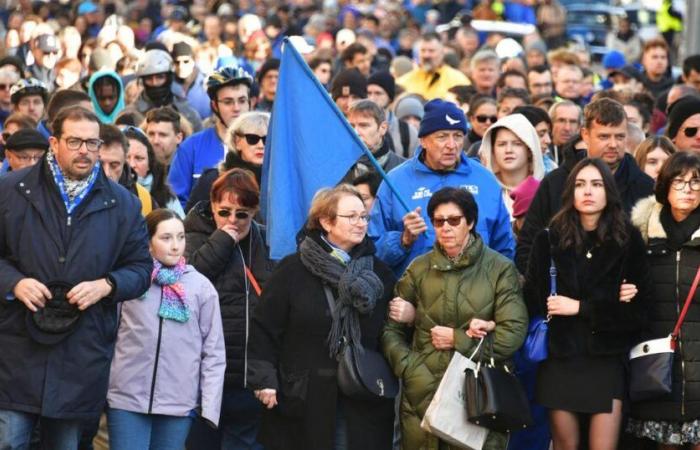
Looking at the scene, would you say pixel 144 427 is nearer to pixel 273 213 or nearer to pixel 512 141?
pixel 273 213

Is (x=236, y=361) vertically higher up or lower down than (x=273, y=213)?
lower down

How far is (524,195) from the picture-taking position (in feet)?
37.1

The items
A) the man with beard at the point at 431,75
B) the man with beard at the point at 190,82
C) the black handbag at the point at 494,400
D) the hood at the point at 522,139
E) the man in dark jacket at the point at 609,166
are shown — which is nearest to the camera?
the black handbag at the point at 494,400

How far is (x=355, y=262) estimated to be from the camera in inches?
377

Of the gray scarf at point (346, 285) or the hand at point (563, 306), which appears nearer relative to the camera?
the gray scarf at point (346, 285)

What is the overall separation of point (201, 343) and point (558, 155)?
16.3 ft

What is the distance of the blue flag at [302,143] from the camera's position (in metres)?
10.6

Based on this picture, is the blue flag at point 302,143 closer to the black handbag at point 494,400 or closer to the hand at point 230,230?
the hand at point 230,230

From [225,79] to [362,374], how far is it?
4.41 meters

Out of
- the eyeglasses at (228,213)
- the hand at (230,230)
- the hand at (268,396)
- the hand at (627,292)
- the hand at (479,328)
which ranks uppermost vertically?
the eyeglasses at (228,213)

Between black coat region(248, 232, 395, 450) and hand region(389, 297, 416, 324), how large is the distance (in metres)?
0.06

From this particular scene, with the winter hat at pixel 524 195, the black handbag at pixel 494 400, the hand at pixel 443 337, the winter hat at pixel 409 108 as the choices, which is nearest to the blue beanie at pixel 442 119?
the winter hat at pixel 524 195

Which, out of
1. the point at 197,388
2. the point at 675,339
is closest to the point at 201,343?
the point at 197,388

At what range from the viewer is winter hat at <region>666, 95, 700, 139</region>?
11.9 meters
